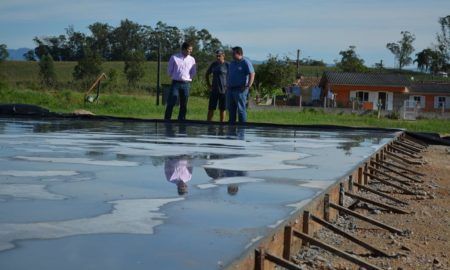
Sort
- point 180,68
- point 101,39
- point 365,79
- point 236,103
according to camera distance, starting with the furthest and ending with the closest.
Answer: point 101,39
point 365,79
point 180,68
point 236,103

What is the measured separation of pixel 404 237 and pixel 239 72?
5955 mm

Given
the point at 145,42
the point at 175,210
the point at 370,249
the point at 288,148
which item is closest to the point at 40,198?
the point at 175,210

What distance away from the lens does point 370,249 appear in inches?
146

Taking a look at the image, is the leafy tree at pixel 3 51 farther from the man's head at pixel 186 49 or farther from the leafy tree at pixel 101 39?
the man's head at pixel 186 49

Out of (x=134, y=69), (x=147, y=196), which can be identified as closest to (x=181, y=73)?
(x=147, y=196)

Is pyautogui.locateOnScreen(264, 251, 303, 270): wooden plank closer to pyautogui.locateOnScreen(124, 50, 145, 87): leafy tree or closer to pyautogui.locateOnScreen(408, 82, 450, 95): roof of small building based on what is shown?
pyautogui.locateOnScreen(124, 50, 145, 87): leafy tree

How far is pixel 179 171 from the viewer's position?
466 cm

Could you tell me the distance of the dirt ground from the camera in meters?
3.70

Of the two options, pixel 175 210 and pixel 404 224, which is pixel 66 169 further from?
pixel 404 224

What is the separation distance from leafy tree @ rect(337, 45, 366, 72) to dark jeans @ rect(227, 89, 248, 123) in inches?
2556

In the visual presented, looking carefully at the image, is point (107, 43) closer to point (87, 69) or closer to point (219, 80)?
point (87, 69)

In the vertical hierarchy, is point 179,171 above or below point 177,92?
below

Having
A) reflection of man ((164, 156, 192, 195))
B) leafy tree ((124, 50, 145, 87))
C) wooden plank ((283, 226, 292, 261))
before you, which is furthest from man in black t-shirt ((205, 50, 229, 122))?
leafy tree ((124, 50, 145, 87))

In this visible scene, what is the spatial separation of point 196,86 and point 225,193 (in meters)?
43.1
